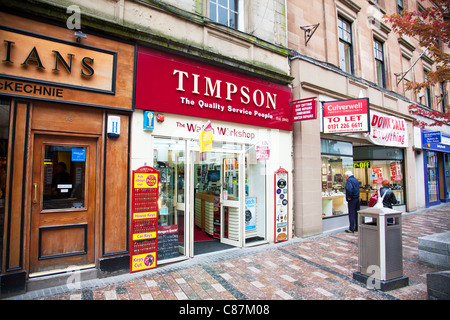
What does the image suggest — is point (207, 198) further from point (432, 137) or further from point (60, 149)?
point (432, 137)

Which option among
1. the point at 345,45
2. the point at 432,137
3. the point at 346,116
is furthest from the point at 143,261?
the point at 432,137

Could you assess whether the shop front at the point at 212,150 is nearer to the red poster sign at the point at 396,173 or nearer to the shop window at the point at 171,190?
the shop window at the point at 171,190

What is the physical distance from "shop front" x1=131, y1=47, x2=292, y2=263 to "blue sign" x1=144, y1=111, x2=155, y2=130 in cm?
2

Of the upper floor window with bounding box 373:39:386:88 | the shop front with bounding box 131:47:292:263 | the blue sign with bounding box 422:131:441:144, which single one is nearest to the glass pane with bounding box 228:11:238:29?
the shop front with bounding box 131:47:292:263

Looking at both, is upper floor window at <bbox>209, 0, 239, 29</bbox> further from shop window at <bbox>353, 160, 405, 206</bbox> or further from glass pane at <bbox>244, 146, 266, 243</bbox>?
shop window at <bbox>353, 160, 405, 206</bbox>

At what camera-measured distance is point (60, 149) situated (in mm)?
4453

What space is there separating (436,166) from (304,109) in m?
13.2

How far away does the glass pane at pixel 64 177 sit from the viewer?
14.3 ft

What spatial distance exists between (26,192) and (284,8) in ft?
26.1

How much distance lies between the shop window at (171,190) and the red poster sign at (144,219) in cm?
37

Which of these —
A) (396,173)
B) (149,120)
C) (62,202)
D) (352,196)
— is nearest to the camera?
(62,202)

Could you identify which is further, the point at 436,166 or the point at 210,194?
the point at 436,166

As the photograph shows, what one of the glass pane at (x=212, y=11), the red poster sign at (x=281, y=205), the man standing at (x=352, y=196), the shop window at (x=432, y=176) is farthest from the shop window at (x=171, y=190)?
the shop window at (x=432, y=176)

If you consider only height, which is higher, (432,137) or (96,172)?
(432,137)
